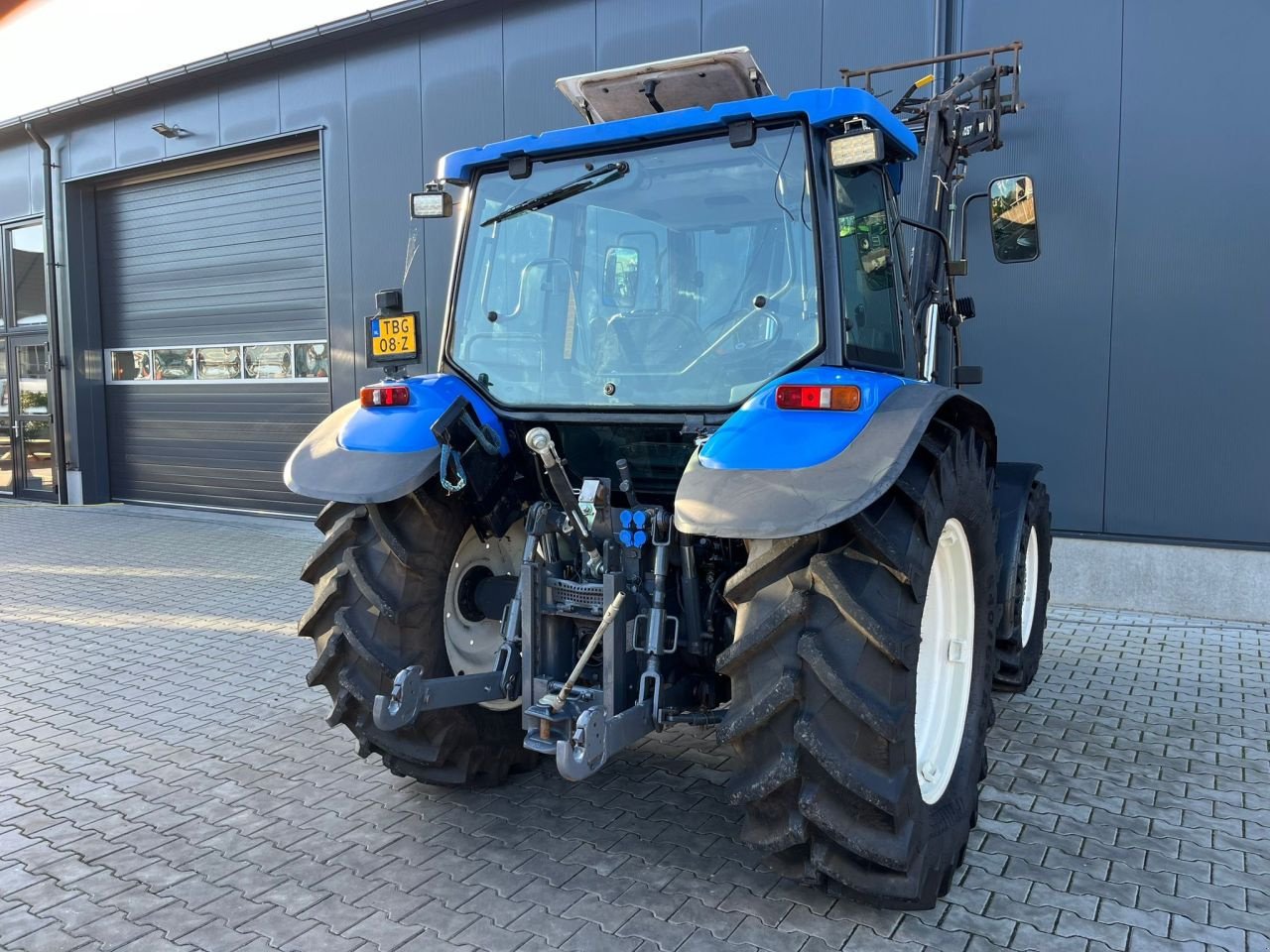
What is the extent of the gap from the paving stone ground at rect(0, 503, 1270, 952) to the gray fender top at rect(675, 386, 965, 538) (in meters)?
1.16

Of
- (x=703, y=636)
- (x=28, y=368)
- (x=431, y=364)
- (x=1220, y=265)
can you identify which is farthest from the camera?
(x=28, y=368)

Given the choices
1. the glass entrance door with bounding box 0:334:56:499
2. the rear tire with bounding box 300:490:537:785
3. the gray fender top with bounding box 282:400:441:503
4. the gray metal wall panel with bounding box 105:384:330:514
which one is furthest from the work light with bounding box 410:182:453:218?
the glass entrance door with bounding box 0:334:56:499

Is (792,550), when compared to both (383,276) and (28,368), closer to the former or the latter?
(383,276)

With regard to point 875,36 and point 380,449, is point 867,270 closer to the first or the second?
point 380,449

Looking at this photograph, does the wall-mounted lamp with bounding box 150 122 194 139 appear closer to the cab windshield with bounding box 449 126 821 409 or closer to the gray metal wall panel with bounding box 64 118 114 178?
the gray metal wall panel with bounding box 64 118 114 178

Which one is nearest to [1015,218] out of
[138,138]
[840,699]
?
[840,699]

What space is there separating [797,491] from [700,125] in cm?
133

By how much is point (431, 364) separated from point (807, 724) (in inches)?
282

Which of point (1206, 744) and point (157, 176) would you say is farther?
point (157, 176)

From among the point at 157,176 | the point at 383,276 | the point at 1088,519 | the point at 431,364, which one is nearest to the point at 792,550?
the point at 1088,519

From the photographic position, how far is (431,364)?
9.05 m

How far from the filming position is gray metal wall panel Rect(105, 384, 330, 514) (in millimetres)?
10555

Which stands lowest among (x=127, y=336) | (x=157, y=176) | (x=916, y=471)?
(x=916, y=471)

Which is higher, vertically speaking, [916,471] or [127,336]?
[127,336]
